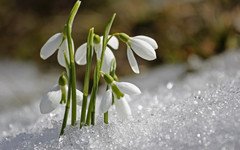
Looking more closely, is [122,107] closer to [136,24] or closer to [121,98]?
[121,98]

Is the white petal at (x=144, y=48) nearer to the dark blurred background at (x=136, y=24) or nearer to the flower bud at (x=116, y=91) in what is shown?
the flower bud at (x=116, y=91)

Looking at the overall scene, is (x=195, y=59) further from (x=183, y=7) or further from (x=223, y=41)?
(x=183, y=7)

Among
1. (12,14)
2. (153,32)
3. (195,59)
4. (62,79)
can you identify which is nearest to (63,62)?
(62,79)

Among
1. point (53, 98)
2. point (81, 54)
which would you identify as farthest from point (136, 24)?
point (53, 98)

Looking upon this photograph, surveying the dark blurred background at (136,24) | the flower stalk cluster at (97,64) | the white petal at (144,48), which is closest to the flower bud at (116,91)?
the flower stalk cluster at (97,64)

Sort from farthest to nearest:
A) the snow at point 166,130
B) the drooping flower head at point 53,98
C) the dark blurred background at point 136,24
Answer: the dark blurred background at point 136,24 → the drooping flower head at point 53,98 → the snow at point 166,130

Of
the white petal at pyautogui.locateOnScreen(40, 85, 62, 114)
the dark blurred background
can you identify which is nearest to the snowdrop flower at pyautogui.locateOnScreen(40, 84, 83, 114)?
the white petal at pyautogui.locateOnScreen(40, 85, 62, 114)

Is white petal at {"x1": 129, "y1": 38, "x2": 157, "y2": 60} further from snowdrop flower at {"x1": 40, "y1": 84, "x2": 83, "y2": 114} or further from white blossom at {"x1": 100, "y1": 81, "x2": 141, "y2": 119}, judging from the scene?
snowdrop flower at {"x1": 40, "y1": 84, "x2": 83, "y2": 114}
